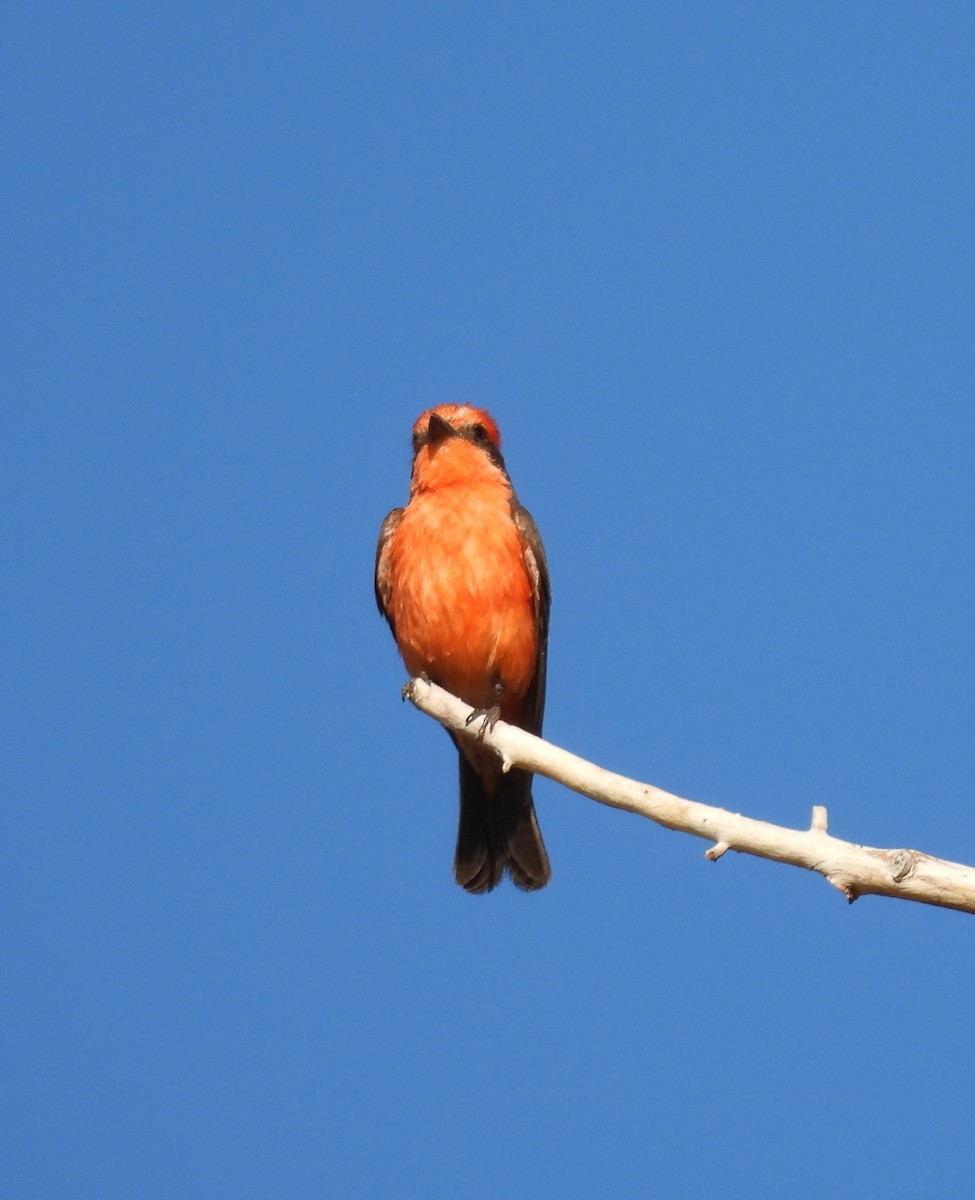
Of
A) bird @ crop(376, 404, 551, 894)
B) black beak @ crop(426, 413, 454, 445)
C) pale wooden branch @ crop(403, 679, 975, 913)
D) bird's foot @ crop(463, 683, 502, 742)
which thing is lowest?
pale wooden branch @ crop(403, 679, 975, 913)

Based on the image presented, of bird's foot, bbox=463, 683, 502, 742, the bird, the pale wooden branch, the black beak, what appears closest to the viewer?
the pale wooden branch

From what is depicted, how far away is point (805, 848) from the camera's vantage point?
532 centimetres

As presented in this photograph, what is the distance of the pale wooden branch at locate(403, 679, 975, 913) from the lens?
5168mm

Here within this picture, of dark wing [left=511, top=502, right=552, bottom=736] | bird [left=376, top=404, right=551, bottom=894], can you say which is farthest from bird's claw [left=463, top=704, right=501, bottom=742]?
dark wing [left=511, top=502, right=552, bottom=736]

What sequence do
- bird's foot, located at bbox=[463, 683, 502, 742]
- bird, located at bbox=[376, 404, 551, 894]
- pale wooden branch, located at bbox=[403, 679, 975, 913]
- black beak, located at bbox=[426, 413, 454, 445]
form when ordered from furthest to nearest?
1. black beak, located at bbox=[426, 413, 454, 445]
2. bird, located at bbox=[376, 404, 551, 894]
3. bird's foot, located at bbox=[463, 683, 502, 742]
4. pale wooden branch, located at bbox=[403, 679, 975, 913]

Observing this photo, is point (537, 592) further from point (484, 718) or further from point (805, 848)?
point (805, 848)

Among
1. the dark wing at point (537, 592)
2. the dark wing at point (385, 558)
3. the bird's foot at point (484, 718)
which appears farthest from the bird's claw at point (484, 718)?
the dark wing at point (385, 558)

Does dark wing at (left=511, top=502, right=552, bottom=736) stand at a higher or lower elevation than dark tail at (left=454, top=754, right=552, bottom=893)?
higher

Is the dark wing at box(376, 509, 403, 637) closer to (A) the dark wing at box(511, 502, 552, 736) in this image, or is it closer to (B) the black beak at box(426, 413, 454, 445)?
(B) the black beak at box(426, 413, 454, 445)

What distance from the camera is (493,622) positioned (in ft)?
27.3

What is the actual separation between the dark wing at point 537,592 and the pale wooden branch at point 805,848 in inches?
101

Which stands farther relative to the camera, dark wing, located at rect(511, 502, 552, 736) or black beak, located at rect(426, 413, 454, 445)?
black beak, located at rect(426, 413, 454, 445)

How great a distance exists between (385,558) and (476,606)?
28.9 inches

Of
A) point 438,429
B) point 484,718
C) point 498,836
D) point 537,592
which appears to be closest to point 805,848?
point 484,718
